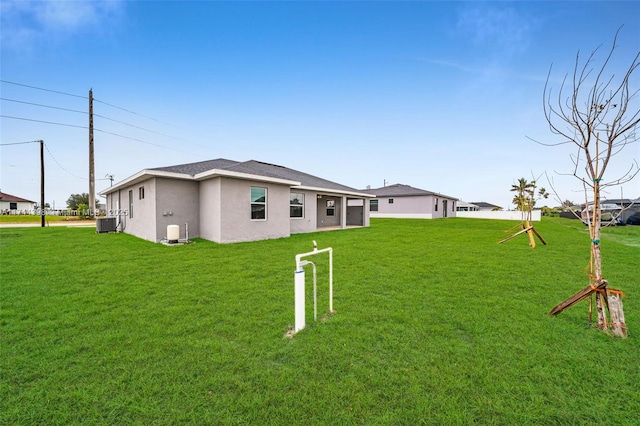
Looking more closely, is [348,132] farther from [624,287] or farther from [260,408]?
[260,408]

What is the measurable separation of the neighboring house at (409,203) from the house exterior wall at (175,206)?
19.3m

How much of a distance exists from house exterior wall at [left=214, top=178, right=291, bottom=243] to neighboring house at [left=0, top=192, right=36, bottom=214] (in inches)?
1888

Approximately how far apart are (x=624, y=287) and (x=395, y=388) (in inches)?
236

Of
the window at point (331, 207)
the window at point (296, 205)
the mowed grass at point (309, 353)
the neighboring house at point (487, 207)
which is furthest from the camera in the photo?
the neighboring house at point (487, 207)

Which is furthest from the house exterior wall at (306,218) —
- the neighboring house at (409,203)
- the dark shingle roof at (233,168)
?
the neighboring house at (409,203)

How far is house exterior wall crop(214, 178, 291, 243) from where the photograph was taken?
397 inches

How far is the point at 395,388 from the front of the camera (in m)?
2.14

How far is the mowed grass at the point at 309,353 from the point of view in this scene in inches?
75.7

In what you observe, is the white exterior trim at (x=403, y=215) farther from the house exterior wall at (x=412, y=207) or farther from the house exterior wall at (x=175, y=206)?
the house exterior wall at (x=175, y=206)

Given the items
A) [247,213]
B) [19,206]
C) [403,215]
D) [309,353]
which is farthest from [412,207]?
[19,206]

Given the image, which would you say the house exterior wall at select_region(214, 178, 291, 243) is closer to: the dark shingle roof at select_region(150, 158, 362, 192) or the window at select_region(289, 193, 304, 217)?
the dark shingle roof at select_region(150, 158, 362, 192)

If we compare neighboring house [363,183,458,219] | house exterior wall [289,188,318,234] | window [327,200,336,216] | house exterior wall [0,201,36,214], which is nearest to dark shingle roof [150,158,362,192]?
house exterior wall [289,188,318,234]

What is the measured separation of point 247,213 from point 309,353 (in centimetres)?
878

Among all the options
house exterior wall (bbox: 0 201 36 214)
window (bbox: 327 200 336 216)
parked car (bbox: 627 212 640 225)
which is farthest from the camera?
house exterior wall (bbox: 0 201 36 214)
